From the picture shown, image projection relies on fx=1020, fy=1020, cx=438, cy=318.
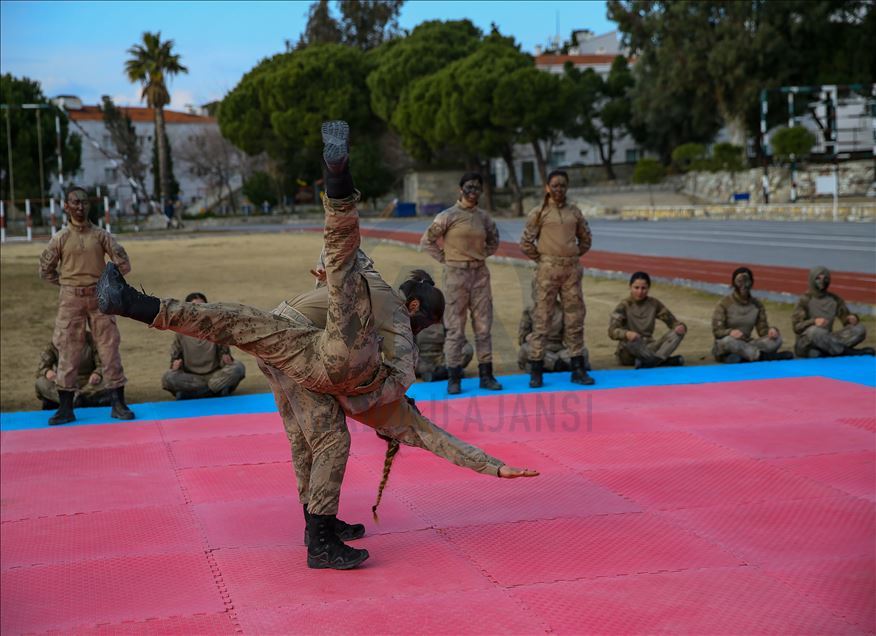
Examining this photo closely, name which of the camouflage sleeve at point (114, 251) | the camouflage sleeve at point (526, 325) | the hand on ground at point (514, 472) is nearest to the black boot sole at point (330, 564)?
the hand on ground at point (514, 472)

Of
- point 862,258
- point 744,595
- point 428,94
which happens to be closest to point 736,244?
point 862,258

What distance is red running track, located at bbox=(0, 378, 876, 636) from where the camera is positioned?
435cm

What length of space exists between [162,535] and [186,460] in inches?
70.4

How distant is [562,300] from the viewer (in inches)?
390

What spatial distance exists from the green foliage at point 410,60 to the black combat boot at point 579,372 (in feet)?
139

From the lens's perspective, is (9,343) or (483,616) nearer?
(483,616)

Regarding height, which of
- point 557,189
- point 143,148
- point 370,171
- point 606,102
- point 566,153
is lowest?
point 557,189

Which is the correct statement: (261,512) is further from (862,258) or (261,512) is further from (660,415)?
(862,258)

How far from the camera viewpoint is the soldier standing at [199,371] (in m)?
9.66

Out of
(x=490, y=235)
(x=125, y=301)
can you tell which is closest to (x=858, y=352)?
(x=490, y=235)

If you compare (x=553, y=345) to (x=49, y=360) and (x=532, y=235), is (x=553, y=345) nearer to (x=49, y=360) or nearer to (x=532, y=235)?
(x=532, y=235)

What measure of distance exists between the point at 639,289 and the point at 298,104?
4665 cm

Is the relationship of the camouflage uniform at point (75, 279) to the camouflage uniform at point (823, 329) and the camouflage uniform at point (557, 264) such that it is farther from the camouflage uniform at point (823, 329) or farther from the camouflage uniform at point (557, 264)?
the camouflage uniform at point (823, 329)

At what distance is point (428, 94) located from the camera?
159 ft
